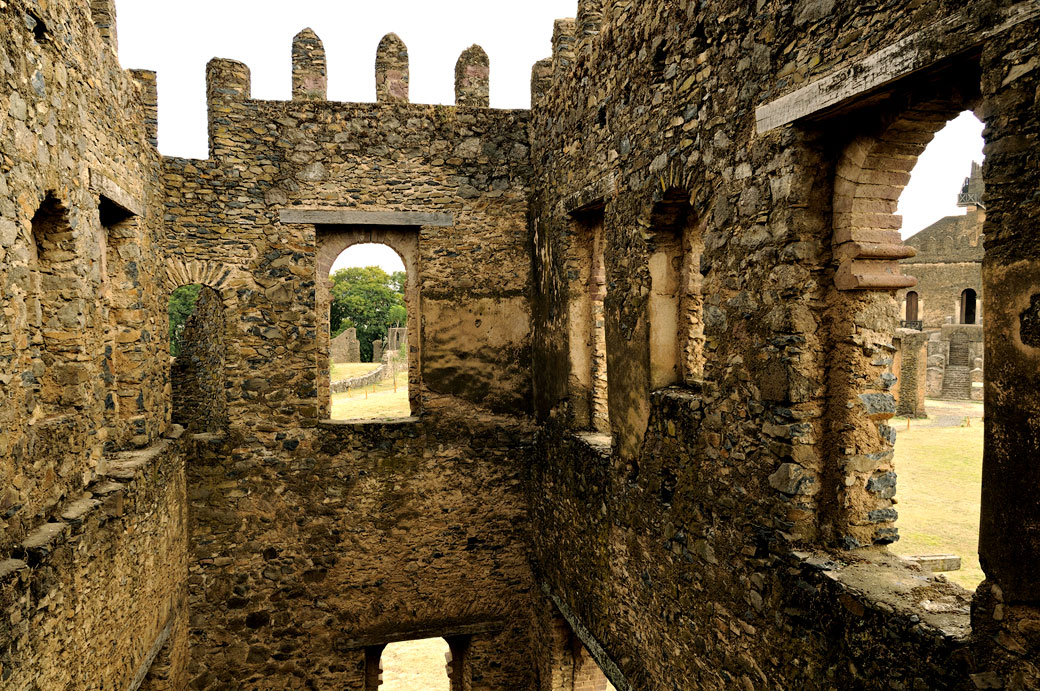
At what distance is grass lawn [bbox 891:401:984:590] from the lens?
5176 millimetres

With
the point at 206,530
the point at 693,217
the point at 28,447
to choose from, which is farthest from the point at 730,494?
the point at 206,530

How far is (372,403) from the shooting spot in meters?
14.3

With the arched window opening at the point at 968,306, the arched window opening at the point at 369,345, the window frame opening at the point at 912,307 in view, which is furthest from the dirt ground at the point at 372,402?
the arched window opening at the point at 968,306

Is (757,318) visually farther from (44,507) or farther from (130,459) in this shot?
(130,459)

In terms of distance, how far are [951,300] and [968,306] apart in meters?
0.81

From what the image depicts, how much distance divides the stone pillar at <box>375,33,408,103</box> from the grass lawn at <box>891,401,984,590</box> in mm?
6501

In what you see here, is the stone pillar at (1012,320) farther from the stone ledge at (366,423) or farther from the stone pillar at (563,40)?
the stone ledge at (366,423)

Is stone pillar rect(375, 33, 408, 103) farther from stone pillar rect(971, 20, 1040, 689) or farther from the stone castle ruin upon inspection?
stone pillar rect(971, 20, 1040, 689)

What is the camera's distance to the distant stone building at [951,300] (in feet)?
74.8

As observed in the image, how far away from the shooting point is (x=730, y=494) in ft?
13.1

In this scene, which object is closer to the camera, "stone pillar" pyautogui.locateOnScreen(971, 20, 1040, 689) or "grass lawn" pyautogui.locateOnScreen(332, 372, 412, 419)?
"stone pillar" pyautogui.locateOnScreen(971, 20, 1040, 689)

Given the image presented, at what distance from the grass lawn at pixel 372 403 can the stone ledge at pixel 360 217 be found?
344cm

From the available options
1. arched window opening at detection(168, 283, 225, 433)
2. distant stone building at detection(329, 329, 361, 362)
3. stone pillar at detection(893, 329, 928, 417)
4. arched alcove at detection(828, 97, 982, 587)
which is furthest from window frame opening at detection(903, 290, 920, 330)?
arched alcove at detection(828, 97, 982, 587)

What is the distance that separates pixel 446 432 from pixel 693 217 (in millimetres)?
4104
